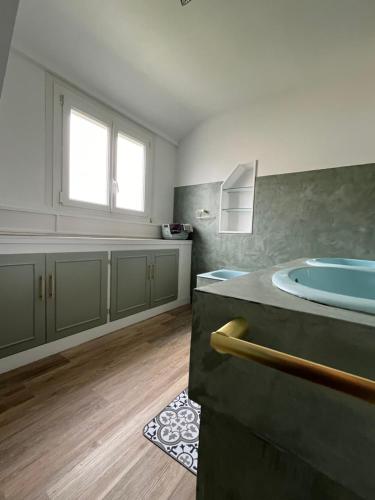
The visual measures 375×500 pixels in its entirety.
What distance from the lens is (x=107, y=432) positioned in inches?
42.2

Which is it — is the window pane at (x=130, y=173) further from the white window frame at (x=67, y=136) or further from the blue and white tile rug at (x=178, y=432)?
the blue and white tile rug at (x=178, y=432)

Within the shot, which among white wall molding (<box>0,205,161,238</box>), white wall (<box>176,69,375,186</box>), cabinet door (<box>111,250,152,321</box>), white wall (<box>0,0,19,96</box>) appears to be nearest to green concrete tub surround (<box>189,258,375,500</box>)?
white wall (<box>0,0,19,96</box>)

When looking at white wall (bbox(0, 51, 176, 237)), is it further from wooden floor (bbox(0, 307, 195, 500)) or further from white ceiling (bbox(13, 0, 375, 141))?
wooden floor (bbox(0, 307, 195, 500))

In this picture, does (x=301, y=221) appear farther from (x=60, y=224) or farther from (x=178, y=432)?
(x=60, y=224)

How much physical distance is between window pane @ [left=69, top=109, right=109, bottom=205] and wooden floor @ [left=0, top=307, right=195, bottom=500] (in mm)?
1480

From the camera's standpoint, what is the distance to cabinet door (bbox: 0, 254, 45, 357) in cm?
146

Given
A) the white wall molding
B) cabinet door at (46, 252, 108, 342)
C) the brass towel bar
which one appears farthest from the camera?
the white wall molding

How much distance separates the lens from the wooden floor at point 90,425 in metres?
0.85

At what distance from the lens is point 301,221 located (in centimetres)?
231

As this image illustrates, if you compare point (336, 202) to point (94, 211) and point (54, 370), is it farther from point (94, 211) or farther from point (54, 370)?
point (54, 370)

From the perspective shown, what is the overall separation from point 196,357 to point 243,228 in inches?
96.0

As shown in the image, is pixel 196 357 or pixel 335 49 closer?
pixel 196 357

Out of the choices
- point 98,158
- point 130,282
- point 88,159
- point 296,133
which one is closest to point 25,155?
point 88,159

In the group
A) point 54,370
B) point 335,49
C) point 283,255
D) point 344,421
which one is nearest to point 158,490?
point 344,421
